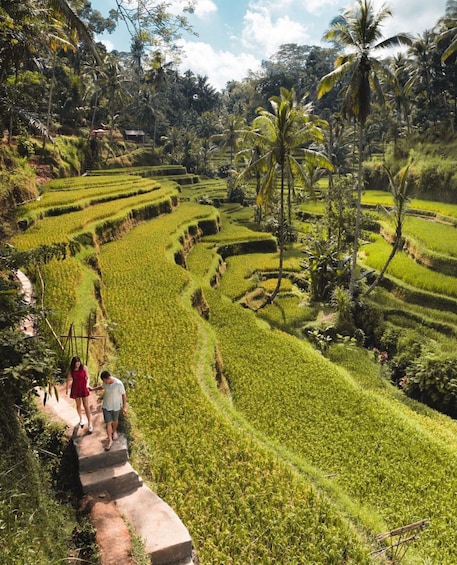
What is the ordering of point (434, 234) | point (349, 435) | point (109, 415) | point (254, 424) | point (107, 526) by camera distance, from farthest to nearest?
point (434, 234), point (254, 424), point (349, 435), point (109, 415), point (107, 526)

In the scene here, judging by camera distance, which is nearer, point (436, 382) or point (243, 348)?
point (436, 382)

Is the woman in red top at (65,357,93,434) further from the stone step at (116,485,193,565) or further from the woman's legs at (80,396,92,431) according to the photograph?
the stone step at (116,485,193,565)

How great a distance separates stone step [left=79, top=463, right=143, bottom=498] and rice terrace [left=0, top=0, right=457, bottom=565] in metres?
0.23

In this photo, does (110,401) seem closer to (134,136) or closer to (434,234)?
(434,234)

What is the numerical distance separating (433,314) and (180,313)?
409 inches

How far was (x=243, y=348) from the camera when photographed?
13133 mm

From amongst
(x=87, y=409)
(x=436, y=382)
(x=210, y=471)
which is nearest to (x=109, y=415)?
(x=87, y=409)

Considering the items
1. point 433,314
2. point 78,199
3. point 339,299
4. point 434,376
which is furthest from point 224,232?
point 434,376

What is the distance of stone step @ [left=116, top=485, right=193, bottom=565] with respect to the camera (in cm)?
530

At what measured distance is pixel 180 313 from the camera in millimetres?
12766

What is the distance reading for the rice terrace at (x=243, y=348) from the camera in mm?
5801

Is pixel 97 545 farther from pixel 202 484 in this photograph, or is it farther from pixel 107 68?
pixel 107 68

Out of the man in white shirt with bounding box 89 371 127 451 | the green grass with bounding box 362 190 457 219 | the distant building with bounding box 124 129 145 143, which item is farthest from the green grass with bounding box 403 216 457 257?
the distant building with bounding box 124 129 145 143

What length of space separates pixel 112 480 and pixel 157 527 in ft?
3.44
